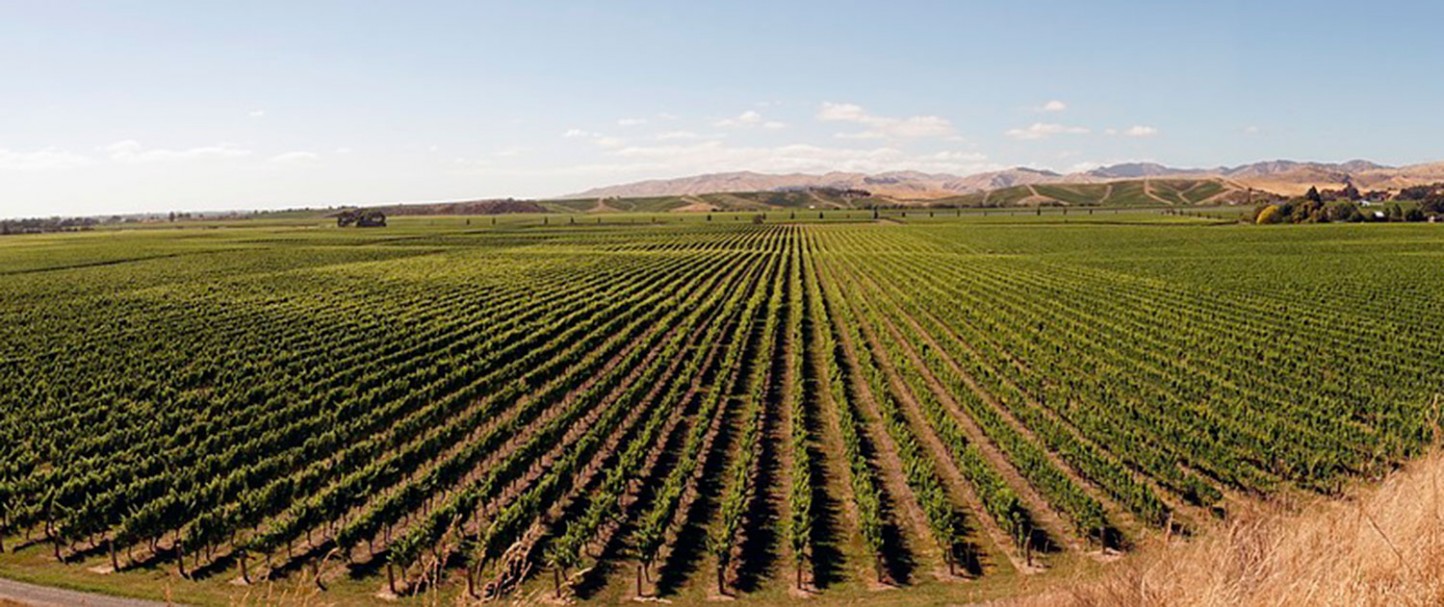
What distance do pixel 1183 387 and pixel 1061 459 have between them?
9.30m

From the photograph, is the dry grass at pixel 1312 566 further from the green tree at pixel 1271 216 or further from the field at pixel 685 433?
the green tree at pixel 1271 216

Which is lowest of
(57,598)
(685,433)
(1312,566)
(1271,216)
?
(57,598)

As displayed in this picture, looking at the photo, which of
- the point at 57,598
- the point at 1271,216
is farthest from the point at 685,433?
the point at 1271,216

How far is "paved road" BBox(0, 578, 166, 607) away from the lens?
14.7 m

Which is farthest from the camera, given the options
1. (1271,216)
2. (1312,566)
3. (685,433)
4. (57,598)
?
(1271,216)

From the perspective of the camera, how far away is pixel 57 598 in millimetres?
15117

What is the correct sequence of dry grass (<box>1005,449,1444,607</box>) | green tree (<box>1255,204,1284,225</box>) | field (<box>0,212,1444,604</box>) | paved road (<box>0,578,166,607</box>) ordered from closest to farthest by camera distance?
dry grass (<box>1005,449,1444,607</box>), paved road (<box>0,578,166,607</box>), field (<box>0,212,1444,604</box>), green tree (<box>1255,204,1284,225</box>)

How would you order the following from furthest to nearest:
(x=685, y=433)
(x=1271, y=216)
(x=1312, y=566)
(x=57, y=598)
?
(x=1271, y=216)
(x=685, y=433)
(x=57, y=598)
(x=1312, y=566)

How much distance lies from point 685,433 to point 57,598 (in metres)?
14.9

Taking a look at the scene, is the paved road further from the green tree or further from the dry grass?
the green tree

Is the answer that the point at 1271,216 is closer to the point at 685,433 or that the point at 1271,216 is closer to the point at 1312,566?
the point at 685,433

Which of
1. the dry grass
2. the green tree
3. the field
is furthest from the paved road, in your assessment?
the green tree

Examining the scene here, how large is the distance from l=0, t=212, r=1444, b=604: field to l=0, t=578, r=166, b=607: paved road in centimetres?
37

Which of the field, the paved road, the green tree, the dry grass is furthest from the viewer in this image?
the green tree
